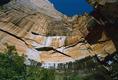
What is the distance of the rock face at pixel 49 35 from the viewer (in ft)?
72.5

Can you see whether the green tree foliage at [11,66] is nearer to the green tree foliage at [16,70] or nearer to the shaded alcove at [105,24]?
the green tree foliage at [16,70]

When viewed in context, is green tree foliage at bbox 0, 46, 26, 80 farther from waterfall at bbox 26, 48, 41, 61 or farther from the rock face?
waterfall at bbox 26, 48, 41, 61

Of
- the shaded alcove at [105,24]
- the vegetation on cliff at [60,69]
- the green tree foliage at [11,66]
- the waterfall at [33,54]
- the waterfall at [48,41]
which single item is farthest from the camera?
the waterfall at [48,41]

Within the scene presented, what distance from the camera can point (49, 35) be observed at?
23656 mm

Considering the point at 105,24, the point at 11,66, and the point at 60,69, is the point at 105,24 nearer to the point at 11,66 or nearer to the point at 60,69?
the point at 60,69

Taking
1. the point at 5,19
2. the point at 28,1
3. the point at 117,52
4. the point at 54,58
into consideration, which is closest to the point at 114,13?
the point at 117,52

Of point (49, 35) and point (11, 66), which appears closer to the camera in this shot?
point (11, 66)

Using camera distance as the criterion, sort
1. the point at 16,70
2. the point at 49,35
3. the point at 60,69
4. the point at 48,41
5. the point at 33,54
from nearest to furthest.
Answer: the point at 16,70 < the point at 60,69 < the point at 33,54 < the point at 48,41 < the point at 49,35

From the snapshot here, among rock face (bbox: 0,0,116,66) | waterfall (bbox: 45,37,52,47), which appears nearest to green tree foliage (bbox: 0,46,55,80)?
rock face (bbox: 0,0,116,66)

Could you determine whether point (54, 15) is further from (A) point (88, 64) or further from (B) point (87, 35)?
(A) point (88, 64)

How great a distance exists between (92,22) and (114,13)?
3.13 m

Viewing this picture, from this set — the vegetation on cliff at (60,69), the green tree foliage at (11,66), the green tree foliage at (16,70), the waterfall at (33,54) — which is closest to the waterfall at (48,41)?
the waterfall at (33,54)

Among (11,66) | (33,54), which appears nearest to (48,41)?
(33,54)

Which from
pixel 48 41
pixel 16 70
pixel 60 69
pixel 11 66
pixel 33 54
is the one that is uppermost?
pixel 48 41
